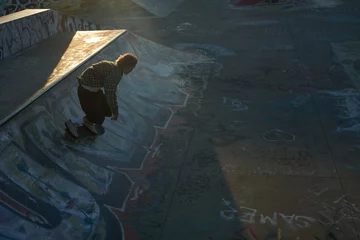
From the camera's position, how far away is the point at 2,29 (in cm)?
1043

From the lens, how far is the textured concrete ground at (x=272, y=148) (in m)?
5.79

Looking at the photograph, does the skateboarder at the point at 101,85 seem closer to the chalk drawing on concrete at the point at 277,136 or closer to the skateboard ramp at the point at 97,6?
the chalk drawing on concrete at the point at 277,136

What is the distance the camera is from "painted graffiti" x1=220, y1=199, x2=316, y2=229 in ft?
18.6

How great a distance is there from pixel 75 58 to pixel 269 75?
6713 millimetres

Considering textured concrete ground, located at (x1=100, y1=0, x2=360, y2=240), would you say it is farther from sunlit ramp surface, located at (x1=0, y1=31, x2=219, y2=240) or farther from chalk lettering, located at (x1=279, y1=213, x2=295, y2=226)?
sunlit ramp surface, located at (x1=0, y1=31, x2=219, y2=240)

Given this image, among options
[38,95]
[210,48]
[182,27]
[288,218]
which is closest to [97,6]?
[182,27]

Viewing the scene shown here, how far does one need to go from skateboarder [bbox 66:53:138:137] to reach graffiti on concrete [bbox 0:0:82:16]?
21.1 metres

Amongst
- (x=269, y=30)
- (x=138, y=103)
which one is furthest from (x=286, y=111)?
(x=269, y=30)

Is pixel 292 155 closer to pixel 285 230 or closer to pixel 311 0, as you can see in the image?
pixel 285 230

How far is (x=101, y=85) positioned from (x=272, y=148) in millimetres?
4075

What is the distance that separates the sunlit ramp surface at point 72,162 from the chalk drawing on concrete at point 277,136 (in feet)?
6.89

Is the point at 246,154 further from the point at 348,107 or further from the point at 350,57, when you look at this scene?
the point at 350,57

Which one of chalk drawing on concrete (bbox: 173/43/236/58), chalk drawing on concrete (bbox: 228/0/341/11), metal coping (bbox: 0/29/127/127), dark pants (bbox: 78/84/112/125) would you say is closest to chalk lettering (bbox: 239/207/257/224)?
dark pants (bbox: 78/84/112/125)

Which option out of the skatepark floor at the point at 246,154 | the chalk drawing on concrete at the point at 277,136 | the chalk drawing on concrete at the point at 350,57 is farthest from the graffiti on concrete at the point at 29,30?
the chalk drawing on concrete at the point at 350,57
